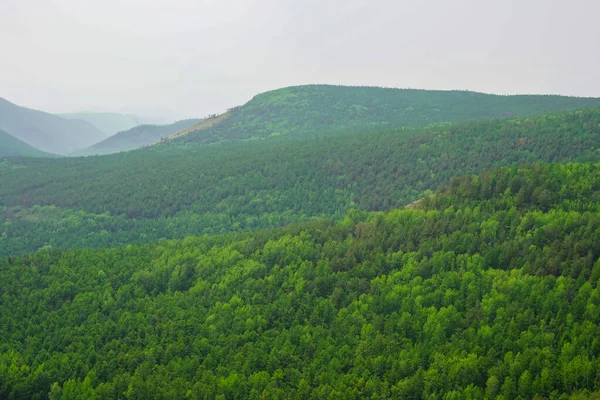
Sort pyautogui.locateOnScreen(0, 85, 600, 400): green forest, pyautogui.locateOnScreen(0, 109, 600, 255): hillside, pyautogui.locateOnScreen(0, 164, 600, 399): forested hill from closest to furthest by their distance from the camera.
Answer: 1. pyautogui.locateOnScreen(0, 164, 600, 399): forested hill
2. pyautogui.locateOnScreen(0, 85, 600, 400): green forest
3. pyautogui.locateOnScreen(0, 109, 600, 255): hillside

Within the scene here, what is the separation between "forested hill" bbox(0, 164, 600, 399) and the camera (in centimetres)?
3350

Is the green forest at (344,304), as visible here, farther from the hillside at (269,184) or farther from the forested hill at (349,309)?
the hillside at (269,184)

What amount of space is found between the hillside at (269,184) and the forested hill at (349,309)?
29.5m

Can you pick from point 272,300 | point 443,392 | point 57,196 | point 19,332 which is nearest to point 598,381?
point 443,392

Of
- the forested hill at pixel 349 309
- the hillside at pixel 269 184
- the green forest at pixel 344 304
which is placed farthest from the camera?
the hillside at pixel 269 184

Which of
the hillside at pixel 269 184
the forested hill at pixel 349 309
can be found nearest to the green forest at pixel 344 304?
the forested hill at pixel 349 309

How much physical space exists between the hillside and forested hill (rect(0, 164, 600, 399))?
29496 millimetres

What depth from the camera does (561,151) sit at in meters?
84.8

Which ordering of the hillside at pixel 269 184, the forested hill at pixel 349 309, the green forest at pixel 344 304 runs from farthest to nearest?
the hillside at pixel 269 184
the green forest at pixel 344 304
the forested hill at pixel 349 309

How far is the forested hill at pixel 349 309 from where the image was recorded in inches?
1319

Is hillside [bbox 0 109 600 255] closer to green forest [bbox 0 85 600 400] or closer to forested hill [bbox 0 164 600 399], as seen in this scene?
green forest [bbox 0 85 600 400]

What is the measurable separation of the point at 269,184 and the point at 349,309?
66.5 m

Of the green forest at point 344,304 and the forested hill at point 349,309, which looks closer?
the forested hill at point 349,309

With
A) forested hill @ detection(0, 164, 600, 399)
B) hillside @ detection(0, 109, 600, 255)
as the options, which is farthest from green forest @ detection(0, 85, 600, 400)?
hillside @ detection(0, 109, 600, 255)
